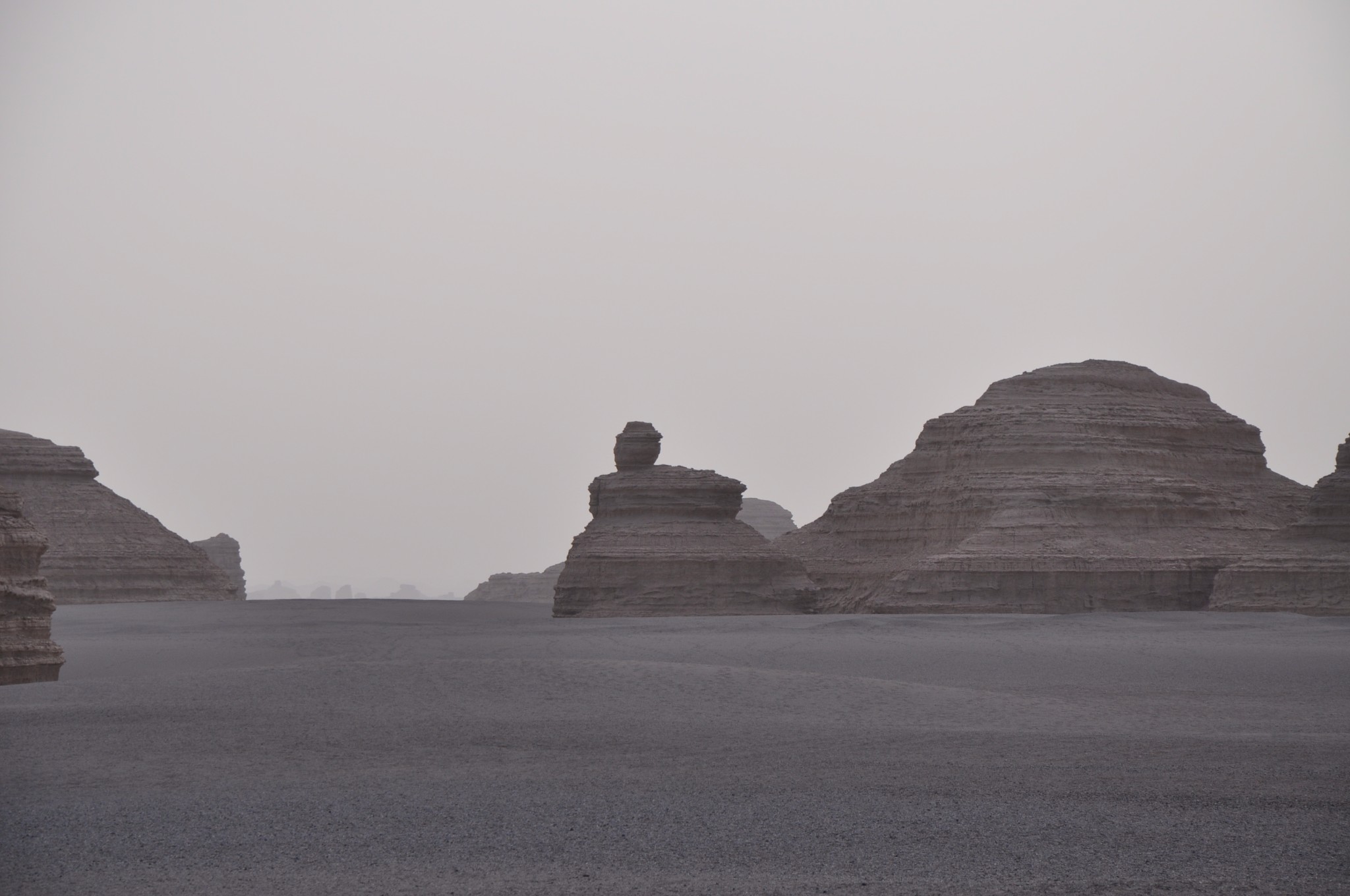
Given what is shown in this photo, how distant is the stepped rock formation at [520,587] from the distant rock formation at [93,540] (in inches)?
1404

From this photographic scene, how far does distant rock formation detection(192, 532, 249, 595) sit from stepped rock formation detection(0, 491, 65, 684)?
8184 cm

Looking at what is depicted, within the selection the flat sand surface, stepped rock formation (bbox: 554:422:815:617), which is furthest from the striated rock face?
the flat sand surface

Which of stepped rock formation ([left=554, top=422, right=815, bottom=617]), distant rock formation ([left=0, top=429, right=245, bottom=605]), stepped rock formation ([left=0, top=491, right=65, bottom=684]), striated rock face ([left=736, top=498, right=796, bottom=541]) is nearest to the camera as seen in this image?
stepped rock formation ([left=0, top=491, right=65, bottom=684])

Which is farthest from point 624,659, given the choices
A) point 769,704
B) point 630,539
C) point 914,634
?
point 630,539

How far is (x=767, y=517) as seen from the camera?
414 ft

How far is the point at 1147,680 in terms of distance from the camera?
1958 cm

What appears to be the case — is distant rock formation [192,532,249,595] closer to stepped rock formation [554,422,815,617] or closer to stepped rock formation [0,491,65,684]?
stepped rock formation [554,422,815,617]

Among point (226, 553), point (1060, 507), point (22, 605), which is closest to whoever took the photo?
point (22, 605)

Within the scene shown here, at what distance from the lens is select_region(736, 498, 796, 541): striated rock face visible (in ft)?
406

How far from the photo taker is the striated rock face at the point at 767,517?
12375 cm

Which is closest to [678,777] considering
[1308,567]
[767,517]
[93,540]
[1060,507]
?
[1308,567]

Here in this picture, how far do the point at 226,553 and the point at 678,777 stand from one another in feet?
311

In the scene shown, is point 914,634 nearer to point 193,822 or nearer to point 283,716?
point 283,716

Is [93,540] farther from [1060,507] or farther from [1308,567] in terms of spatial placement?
[1308,567]
